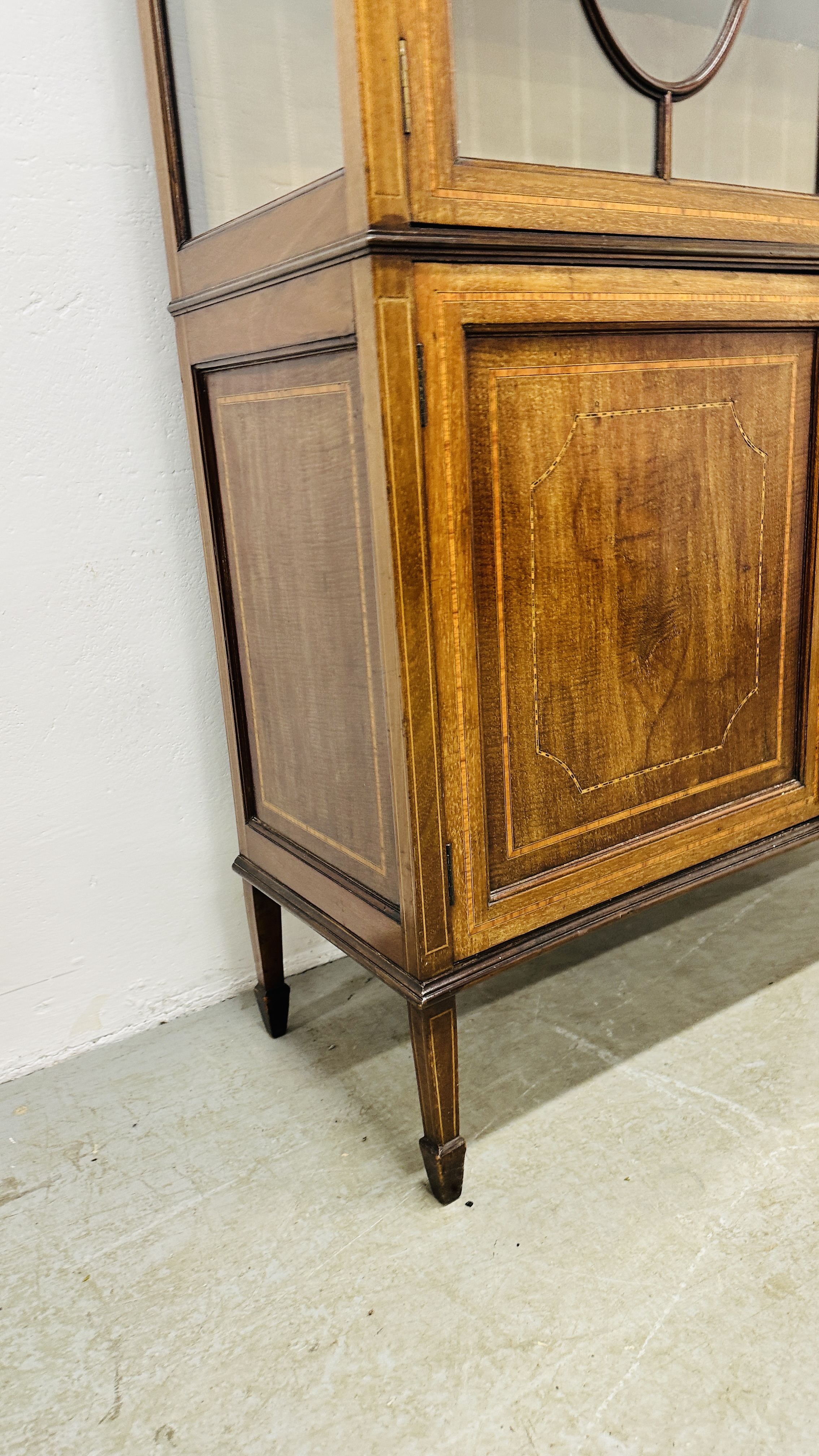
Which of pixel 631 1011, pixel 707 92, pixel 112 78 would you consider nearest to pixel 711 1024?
pixel 631 1011

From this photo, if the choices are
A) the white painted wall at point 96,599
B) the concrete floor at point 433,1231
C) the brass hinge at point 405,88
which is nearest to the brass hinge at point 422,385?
the brass hinge at point 405,88

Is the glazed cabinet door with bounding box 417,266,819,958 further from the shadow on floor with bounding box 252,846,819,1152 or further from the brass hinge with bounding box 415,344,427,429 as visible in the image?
the shadow on floor with bounding box 252,846,819,1152

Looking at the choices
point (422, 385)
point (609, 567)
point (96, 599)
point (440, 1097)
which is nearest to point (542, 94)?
point (422, 385)

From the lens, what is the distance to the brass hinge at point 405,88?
1035 mm

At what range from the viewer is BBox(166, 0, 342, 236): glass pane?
1.13m

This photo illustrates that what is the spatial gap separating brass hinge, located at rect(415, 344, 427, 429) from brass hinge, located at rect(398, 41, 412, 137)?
0.20m

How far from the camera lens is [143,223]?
5.17ft

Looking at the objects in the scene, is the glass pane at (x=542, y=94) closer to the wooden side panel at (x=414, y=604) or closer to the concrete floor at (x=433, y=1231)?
the wooden side panel at (x=414, y=604)

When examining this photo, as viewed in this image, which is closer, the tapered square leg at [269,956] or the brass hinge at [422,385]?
the brass hinge at [422,385]

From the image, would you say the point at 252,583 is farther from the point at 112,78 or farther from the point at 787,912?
the point at 787,912

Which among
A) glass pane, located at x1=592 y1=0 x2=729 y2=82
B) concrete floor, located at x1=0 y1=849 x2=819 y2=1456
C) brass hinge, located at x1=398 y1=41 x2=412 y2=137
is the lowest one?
concrete floor, located at x1=0 y1=849 x2=819 y2=1456

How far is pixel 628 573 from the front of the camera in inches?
52.9

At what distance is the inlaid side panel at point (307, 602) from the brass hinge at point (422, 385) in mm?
77

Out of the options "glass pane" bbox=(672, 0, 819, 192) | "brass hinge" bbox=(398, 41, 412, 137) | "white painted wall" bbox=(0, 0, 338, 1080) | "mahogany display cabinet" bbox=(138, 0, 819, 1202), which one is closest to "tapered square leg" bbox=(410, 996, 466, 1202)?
"mahogany display cabinet" bbox=(138, 0, 819, 1202)
